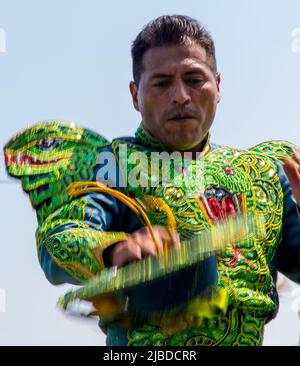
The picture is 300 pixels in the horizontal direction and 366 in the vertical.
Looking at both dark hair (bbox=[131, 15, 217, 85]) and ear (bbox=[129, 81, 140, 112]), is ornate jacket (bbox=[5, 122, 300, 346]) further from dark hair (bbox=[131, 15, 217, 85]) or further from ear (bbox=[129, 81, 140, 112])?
dark hair (bbox=[131, 15, 217, 85])

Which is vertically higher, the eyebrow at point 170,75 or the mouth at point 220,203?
the eyebrow at point 170,75

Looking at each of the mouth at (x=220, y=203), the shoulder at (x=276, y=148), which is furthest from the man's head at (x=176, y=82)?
the shoulder at (x=276, y=148)

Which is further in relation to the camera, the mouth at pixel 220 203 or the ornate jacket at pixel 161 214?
the mouth at pixel 220 203

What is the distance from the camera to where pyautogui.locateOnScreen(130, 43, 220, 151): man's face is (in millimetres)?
5000

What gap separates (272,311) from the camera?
4902 millimetres

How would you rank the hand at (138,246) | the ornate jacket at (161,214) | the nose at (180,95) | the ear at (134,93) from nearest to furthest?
the hand at (138,246) → the ornate jacket at (161,214) → the nose at (180,95) → the ear at (134,93)

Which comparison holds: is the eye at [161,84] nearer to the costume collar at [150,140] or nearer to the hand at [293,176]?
the costume collar at [150,140]

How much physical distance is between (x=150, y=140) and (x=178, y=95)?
0.26m

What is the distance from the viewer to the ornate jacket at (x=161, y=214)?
184 inches

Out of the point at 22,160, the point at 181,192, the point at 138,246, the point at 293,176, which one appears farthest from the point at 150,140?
the point at 138,246
